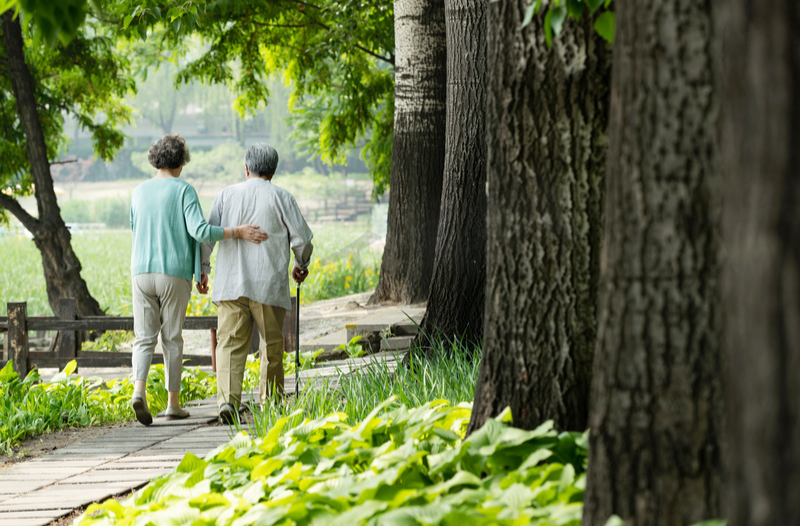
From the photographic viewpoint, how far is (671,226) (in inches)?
67.5

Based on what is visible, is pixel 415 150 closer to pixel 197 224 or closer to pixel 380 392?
pixel 197 224

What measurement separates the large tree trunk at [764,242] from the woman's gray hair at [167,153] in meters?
4.43

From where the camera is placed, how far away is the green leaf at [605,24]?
2.26 metres

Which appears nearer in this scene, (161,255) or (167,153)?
(161,255)

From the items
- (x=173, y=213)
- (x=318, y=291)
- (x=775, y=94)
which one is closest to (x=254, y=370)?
(x=173, y=213)

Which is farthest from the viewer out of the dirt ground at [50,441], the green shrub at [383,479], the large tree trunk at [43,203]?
the large tree trunk at [43,203]

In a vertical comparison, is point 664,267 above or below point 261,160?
below

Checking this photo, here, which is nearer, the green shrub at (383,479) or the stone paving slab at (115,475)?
the green shrub at (383,479)

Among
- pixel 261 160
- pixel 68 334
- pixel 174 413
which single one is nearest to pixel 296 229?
pixel 261 160

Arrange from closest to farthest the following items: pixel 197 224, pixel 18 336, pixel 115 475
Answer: pixel 115 475, pixel 197 224, pixel 18 336

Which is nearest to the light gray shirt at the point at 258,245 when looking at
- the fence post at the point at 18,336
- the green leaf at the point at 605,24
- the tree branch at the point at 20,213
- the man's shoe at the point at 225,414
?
the man's shoe at the point at 225,414

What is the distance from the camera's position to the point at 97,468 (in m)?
4.14

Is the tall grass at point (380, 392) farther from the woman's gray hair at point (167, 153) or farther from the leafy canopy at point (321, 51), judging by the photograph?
the leafy canopy at point (321, 51)

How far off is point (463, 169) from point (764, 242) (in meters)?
4.60
